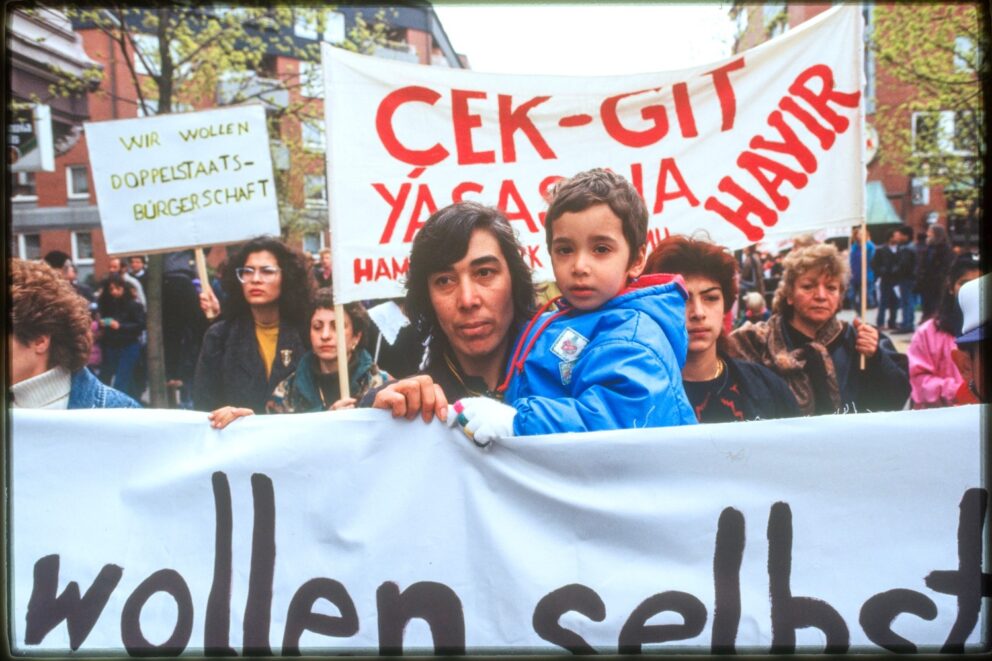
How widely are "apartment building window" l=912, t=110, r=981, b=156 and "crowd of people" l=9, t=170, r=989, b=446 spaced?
10069 mm

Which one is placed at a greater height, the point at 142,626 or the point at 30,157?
the point at 30,157

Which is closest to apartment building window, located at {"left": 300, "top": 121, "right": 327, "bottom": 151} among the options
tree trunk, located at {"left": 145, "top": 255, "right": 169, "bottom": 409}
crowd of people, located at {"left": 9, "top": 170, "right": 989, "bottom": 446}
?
crowd of people, located at {"left": 9, "top": 170, "right": 989, "bottom": 446}

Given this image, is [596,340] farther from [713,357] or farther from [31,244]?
[31,244]

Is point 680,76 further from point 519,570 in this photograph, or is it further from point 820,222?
point 519,570

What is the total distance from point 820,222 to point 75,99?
423 inches

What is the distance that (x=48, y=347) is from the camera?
2883mm

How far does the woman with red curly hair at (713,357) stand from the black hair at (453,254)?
953 millimetres

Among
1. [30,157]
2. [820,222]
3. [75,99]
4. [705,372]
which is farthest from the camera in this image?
[75,99]

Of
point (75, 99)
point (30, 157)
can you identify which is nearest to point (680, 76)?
point (30, 157)

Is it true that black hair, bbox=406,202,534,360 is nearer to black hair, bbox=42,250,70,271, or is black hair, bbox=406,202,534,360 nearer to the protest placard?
the protest placard

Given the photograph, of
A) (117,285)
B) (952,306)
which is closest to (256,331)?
(952,306)

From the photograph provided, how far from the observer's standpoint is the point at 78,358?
2936mm

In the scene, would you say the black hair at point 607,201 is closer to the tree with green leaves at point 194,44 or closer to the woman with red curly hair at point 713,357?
the woman with red curly hair at point 713,357

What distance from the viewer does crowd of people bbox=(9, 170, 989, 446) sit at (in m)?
2.00
